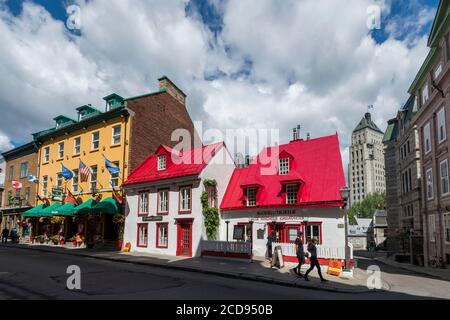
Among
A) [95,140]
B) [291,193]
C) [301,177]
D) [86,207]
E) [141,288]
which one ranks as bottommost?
[141,288]

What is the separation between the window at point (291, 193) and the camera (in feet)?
69.7

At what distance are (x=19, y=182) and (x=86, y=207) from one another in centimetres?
1462

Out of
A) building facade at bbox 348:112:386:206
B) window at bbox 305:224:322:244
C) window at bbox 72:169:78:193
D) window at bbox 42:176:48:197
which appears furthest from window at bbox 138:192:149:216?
building facade at bbox 348:112:386:206

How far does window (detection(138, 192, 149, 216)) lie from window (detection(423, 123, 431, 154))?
2100 cm

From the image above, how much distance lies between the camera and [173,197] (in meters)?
24.0

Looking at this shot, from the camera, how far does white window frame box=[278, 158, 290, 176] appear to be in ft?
77.2

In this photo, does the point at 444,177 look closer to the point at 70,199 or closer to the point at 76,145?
the point at 70,199

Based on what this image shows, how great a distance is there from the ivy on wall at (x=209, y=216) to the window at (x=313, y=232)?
6.27 m

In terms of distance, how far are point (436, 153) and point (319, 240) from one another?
33.2 ft

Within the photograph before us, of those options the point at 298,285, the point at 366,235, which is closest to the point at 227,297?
the point at 298,285

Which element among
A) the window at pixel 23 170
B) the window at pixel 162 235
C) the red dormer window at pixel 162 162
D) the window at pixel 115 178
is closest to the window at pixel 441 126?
the window at pixel 162 235

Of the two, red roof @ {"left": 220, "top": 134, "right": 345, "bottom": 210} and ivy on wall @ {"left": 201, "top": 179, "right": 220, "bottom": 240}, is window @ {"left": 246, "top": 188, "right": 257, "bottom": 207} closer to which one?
red roof @ {"left": 220, "top": 134, "right": 345, "bottom": 210}

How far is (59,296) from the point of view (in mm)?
9688

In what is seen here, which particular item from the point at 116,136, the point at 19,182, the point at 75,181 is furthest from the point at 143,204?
the point at 19,182
